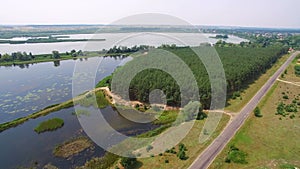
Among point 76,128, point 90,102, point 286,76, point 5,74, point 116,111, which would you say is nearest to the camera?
point 76,128

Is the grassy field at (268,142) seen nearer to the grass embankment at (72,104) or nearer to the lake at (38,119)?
the lake at (38,119)

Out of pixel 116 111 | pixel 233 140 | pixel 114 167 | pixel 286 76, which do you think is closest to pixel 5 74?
pixel 116 111

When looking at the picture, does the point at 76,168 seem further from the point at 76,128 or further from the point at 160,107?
the point at 160,107

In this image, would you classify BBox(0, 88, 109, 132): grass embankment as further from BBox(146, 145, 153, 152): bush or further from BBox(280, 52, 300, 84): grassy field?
BBox(280, 52, 300, 84): grassy field

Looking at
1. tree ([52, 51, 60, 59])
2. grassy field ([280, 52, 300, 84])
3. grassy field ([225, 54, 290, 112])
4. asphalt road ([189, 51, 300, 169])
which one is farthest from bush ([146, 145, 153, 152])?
tree ([52, 51, 60, 59])

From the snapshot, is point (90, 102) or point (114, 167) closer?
point (114, 167)

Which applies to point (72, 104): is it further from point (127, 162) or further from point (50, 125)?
point (127, 162)
